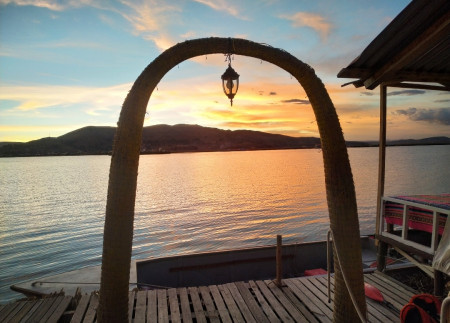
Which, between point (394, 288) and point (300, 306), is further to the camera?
point (394, 288)

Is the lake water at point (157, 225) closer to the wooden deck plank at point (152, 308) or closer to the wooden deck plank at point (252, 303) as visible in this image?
the wooden deck plank at point (152, 308)

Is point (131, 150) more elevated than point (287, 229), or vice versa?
point (131, 150)

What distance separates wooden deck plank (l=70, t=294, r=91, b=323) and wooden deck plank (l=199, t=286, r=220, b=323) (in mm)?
2483

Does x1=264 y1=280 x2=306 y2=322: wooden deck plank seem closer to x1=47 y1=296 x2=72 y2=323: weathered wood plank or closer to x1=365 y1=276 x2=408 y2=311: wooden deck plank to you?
x1=365 y1=276 x2=408 y2=311: wooden deck plank

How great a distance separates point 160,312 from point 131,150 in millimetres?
3837

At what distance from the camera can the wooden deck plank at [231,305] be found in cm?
582

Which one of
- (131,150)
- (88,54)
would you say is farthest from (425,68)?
(88,54)

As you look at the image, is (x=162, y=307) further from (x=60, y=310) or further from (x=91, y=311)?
(x=60, y=310)

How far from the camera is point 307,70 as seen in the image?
4402mm

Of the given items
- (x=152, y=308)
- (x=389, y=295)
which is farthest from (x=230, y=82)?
(x=389, y=295)

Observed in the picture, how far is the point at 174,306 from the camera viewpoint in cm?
627

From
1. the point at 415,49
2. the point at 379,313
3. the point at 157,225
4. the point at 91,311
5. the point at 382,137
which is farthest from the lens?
the point at 157,225

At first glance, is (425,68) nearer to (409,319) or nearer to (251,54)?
(251,54)

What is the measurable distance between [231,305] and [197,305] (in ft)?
2.37
